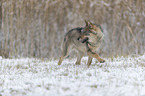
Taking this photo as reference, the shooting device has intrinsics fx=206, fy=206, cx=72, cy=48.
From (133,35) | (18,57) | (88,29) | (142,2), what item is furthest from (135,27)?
(18,57)

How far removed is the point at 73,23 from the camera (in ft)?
22.1

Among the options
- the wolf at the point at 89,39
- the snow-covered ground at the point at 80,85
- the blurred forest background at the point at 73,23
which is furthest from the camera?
the blurred forest background at the point at 73,23

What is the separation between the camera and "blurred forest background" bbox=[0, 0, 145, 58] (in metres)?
6.66

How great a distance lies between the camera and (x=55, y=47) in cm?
683

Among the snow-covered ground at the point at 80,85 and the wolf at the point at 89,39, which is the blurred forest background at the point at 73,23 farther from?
the snow-covered ground at the point at 80,85

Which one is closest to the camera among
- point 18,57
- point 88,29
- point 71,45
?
point 88,29

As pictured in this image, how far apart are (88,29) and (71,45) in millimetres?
889

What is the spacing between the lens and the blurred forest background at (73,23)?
6.66 meters

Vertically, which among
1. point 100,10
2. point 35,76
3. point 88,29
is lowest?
point 35,76

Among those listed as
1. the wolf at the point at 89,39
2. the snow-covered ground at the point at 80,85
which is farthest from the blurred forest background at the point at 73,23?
the snow-covered ground at the point at 80,85

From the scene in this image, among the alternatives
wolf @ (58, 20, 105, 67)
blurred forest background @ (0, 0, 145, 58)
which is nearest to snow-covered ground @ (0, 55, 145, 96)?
wolf @ (58, 20, 105, 67)

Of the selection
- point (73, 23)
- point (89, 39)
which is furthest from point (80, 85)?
point (73, 23)

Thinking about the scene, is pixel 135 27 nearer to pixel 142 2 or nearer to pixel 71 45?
pixel 142 2

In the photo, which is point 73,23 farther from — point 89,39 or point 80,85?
point 80,85
